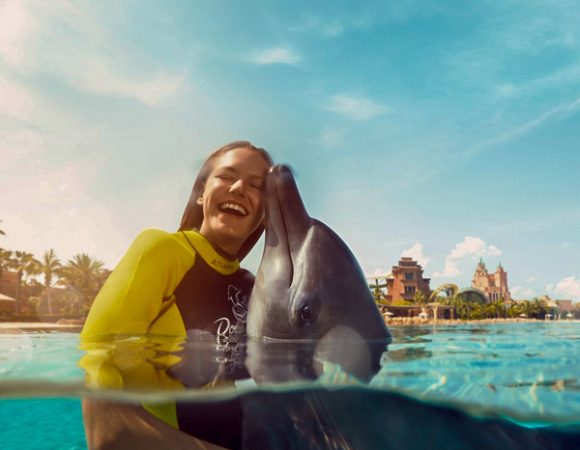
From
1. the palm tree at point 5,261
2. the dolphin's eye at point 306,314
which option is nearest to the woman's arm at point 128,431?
the dolphin's eye at point 306,314

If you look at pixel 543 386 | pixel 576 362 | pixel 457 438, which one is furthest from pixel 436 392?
pixel 576 362

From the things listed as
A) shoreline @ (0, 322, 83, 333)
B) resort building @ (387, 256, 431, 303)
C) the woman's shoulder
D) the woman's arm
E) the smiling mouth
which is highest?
resort building @ (387, 256, 431, 303)

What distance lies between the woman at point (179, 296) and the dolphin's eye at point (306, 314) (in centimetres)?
55

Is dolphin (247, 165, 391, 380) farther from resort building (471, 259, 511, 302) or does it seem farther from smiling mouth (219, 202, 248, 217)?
resort building (471, 259, 511, 302)

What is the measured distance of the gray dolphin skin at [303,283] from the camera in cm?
337

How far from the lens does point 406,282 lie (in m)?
81.2

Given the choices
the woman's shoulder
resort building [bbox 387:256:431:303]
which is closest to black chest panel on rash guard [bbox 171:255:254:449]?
the woman's shoulder

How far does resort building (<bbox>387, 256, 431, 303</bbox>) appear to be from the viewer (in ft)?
265

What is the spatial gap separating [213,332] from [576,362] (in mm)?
2725

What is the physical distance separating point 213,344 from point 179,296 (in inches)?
16.9

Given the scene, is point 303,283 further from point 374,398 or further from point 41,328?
point 41,328

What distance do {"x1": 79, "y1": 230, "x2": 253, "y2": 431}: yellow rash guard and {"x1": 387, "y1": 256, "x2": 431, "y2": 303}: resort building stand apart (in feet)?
258

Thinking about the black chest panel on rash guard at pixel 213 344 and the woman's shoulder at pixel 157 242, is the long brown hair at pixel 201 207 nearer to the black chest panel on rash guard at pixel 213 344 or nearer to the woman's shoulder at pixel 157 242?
the black chest panel on rash guard at pixel 213 344

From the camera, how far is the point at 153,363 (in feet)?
10.8
